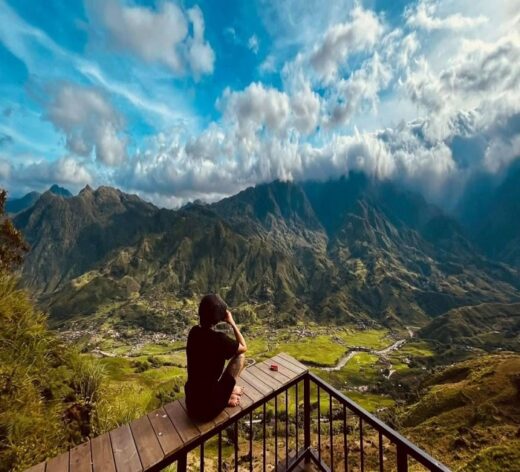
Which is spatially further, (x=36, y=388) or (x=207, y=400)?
(x=36, y=388)

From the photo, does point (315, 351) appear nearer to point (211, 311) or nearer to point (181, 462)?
point (211, 311)

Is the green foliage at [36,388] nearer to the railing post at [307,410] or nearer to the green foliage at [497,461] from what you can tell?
the railing post at [307,410]

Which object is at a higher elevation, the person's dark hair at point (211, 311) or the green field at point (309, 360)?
the person's dark hair at point (211, 311)

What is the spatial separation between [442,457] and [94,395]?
47.8 ft

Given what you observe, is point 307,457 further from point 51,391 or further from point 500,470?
point 500,470

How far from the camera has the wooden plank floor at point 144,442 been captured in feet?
12.4

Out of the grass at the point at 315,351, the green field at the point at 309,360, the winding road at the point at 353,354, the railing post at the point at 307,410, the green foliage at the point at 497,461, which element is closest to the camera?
the railing post at the point at 307,410

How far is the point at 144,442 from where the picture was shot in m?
4.18

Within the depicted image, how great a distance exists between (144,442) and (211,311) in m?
1.88

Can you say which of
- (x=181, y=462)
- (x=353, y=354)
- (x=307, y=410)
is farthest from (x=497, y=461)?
(x=353, y=354)

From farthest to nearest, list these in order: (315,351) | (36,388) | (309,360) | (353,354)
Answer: (353,354), (315,351), (309,360), (36,388)

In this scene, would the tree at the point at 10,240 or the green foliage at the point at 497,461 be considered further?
the tree at the point at 10,240

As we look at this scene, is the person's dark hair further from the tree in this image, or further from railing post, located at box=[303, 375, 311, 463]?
the tree

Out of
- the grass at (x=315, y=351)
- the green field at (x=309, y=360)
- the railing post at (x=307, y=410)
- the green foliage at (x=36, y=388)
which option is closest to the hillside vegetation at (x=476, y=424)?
the railing post at (x=307, y=410)
